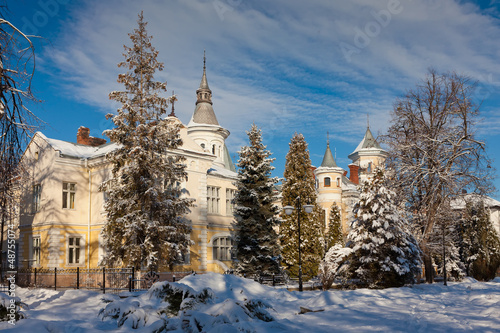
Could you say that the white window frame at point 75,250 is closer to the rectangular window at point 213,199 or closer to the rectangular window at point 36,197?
the rectangular window at point 36,197

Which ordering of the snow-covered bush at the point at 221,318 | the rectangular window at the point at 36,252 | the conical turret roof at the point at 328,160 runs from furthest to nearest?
the conical turret roof at the point at 328,160 → the rectangular window at the point at 36,252 → the snow-covered bush at the point at 221,318

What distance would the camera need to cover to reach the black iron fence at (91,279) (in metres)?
21.9

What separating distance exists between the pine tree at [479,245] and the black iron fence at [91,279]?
27.9 m

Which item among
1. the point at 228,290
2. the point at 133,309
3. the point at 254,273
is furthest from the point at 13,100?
the point at 254,273

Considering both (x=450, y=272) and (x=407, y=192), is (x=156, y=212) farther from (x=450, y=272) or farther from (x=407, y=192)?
(x=450, y=272)

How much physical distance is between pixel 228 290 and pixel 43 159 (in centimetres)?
2236

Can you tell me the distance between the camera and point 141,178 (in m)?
23.9

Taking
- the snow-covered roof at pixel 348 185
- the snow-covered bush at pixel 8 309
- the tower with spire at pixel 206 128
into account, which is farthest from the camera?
the snow-covered roof at pixel 348 185

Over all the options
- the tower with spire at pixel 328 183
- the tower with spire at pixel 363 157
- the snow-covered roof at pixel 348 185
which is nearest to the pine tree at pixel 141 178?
the tower with spire at pixel 328 183

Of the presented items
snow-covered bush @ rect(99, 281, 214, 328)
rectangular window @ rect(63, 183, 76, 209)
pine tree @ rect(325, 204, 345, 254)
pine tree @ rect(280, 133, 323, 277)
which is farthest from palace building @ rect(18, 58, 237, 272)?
pine tree @ rect(325, 204, 345, 254)

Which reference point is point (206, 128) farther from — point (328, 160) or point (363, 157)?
point (363, 157)

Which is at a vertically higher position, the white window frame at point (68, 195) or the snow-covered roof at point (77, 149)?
the snow-covered roof at point (77, 149)

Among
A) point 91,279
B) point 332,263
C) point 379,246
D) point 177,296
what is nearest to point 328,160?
point 332,263

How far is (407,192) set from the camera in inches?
1101
